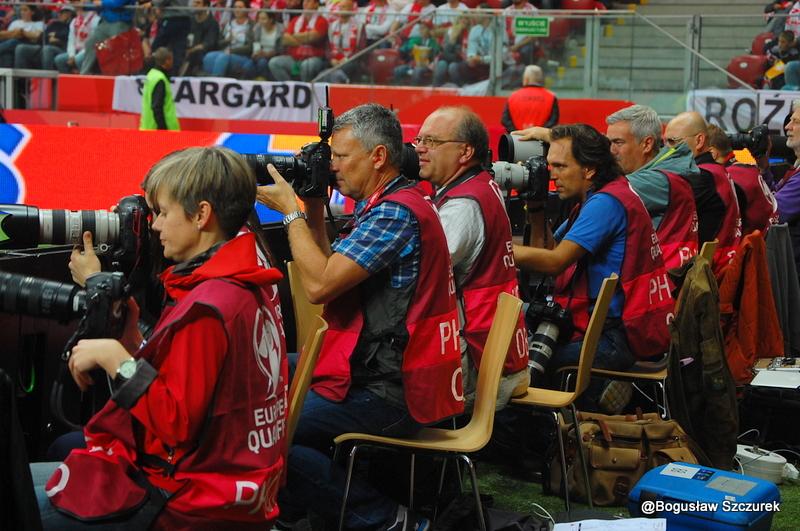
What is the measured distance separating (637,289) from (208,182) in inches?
102

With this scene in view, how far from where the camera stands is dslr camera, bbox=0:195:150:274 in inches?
120

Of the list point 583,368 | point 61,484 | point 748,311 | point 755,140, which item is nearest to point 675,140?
point 755,140

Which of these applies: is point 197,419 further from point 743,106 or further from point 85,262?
point 743,106

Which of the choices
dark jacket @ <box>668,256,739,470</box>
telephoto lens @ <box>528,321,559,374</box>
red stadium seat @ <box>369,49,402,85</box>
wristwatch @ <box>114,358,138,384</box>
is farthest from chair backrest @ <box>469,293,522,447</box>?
red stadium seat @ <box>369,49,402,85</box>

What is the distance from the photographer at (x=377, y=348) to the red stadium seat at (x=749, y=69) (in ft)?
26.9

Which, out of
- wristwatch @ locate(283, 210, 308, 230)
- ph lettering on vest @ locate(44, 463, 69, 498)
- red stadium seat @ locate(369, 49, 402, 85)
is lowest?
ph lettering on vest @ locate(44, 463, 69, 498)

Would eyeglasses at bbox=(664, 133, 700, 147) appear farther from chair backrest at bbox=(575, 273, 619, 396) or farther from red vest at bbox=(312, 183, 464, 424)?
red vest at bbox=(312, 183, 464, 424)

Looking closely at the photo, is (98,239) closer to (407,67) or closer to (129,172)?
(129,172)

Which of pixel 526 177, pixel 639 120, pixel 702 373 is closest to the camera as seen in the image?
pixel 702 373

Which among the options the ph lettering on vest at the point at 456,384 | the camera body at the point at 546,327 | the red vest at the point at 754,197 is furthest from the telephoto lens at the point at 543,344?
the red vest at the point at 754,197

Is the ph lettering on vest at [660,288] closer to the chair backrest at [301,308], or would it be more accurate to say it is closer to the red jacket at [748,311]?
the red jacket at [748,311]

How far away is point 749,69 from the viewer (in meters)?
11.1

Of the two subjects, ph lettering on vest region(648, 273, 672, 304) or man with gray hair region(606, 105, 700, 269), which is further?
man with gray hair region(606, 105, 700, 269)

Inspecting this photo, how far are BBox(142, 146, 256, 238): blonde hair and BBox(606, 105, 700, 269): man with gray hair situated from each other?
3.10m
